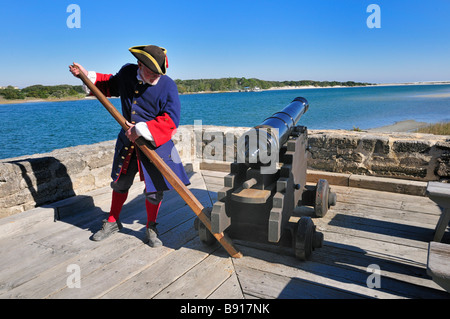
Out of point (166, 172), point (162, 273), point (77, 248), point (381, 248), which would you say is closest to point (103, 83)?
point (166, 172)

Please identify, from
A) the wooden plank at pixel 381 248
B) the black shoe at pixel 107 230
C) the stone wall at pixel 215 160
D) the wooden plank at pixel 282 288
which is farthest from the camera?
the stone wall at pixel 215 160

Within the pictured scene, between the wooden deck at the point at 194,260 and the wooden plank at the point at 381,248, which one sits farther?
the wooden plank at the point at 381,248

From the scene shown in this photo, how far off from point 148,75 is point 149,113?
274 mm

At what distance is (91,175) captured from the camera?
3.60m

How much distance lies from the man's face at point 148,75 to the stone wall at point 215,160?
4.46ft

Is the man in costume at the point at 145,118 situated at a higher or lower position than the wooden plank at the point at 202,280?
higher

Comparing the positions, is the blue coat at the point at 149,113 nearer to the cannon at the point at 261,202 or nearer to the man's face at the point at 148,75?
the man's face at the point at 148,75

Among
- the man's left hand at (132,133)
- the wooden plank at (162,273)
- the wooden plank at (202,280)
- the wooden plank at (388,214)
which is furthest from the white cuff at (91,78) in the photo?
the wooden plank at (388,214)

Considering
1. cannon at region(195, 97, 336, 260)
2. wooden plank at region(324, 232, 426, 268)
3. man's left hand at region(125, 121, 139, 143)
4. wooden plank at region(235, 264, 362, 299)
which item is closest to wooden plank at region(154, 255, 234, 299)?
wooden plank at region(235, 264, 362, 299)

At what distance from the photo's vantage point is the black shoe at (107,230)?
269cm

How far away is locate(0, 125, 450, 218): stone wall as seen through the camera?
2.97 metres

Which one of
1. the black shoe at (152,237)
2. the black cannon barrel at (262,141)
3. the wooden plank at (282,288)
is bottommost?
the wooden plank at (282,288)
